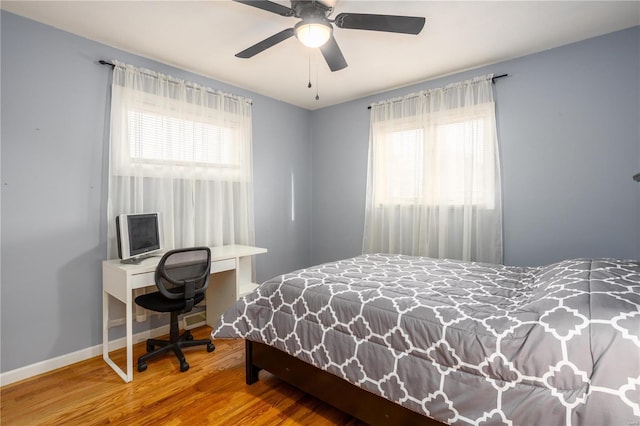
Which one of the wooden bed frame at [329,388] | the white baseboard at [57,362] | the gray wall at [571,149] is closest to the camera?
the wooden bed frame at [329,388]

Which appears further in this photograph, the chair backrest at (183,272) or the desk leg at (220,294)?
the desk leg at (220,294)

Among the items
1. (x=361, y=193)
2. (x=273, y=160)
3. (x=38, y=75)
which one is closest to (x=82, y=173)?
(x=38, y=75)

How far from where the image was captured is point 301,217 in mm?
4402

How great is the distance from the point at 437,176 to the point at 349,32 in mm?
1629

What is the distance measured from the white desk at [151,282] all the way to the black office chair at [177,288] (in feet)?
0.38

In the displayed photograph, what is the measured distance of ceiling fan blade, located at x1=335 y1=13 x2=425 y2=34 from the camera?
5.88 feet

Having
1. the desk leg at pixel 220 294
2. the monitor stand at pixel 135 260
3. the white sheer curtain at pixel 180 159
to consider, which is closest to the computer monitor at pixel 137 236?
the monitor stand at pixel 135 260

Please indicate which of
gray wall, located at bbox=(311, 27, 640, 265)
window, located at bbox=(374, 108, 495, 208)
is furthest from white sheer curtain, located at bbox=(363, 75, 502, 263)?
gray wall, located at bbox=(311, 27, 640, 265)

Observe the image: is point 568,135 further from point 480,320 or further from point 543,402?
point 543,402

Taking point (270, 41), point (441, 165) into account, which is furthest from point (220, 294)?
point (441, 165)

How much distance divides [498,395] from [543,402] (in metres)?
0.15

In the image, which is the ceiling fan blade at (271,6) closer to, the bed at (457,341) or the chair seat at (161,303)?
the bed at (457,341)

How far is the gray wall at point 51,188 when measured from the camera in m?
2.21

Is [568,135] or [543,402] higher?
[568,135]
